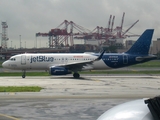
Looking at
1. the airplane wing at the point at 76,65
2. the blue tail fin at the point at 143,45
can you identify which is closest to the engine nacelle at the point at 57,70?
the airplane wing at the point at 76,65

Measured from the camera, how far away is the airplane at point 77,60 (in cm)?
4034

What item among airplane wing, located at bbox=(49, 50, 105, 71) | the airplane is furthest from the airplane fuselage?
airplane wing, located at bbox=(49, 50, 105, 71)

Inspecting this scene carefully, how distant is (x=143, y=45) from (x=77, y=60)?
7.96 metres

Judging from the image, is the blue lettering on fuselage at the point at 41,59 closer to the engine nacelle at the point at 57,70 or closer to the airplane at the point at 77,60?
the airplane at the point at 77,60

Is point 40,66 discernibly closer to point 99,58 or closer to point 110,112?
point 99,58

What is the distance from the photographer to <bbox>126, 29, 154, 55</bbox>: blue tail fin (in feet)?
140

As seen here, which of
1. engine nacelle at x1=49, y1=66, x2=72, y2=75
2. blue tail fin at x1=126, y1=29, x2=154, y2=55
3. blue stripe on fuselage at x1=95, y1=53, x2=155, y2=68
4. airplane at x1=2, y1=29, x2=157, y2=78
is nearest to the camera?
engine nacelle at x1=49, y1=66, x2=72, y2=75

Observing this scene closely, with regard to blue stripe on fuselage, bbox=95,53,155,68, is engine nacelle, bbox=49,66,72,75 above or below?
below

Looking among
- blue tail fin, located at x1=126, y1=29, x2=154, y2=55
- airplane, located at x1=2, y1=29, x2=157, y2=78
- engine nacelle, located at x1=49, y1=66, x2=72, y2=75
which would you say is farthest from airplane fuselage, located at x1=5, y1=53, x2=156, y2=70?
engine nacelle, located at x1=49, y1=66, x2=72, y2=75

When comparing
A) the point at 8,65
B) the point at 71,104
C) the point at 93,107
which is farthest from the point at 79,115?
Result: the point at 8,65

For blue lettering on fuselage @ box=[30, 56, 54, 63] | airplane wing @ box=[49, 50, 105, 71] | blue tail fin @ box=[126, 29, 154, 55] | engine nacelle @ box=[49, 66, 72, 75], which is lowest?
engine nacelle @ box=[49, 66, 72, 75]

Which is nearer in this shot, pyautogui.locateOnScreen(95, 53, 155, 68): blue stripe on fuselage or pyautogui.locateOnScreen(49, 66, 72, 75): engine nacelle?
pyautogui.locateOnScreen(49, 66, 72, 75): engine nacelle

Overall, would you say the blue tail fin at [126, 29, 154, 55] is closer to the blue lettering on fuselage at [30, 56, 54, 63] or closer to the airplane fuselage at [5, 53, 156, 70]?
the airplane fuselage at [5, 53, 156, 70]

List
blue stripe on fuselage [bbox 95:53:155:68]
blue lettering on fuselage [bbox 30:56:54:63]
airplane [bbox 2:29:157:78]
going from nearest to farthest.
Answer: airplane [bbox 2:29:157:78], blue lettering on fuselage [bbox 30:56:54:63], blue stripe on fuselage [bbox 95:53:155:68]
